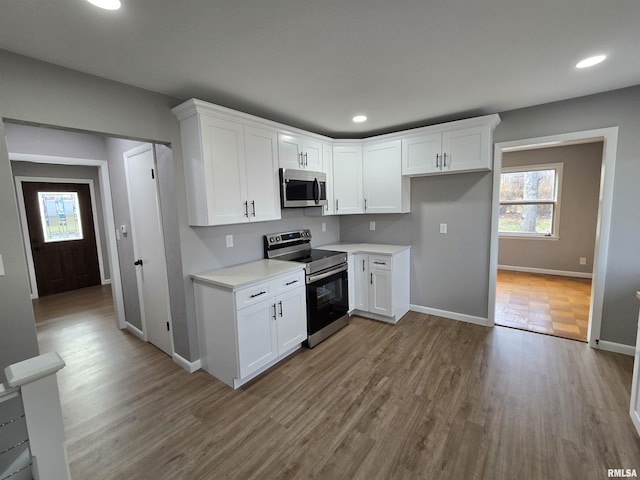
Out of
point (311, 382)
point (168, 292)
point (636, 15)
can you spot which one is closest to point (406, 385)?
point (311, 382)

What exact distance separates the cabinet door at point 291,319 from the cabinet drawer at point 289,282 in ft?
0.16

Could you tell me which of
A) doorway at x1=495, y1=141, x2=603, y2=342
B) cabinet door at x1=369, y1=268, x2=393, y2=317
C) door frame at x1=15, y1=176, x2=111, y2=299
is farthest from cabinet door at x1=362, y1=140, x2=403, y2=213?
door frame at x1=15, y1=176, x2=111, y2=299

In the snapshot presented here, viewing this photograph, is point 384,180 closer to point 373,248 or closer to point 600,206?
point 373,248

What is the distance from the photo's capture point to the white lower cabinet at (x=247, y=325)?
2.34 m

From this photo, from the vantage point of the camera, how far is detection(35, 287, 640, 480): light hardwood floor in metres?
1.69

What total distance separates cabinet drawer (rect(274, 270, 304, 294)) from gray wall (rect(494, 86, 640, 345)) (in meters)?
2.94

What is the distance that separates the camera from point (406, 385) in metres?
2.40

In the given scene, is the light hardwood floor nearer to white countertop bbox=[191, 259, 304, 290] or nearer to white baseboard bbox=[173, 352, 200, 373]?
white baseboard bbox=[173, 352, 200, 373]

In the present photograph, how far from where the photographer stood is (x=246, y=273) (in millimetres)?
2598

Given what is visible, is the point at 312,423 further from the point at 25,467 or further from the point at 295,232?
the point at 295,232

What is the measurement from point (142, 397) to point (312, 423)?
1.46 metres

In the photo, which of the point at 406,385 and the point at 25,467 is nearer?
A: the point at 25,467

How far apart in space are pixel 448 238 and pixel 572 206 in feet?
11.4

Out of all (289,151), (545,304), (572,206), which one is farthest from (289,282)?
(572,206)
